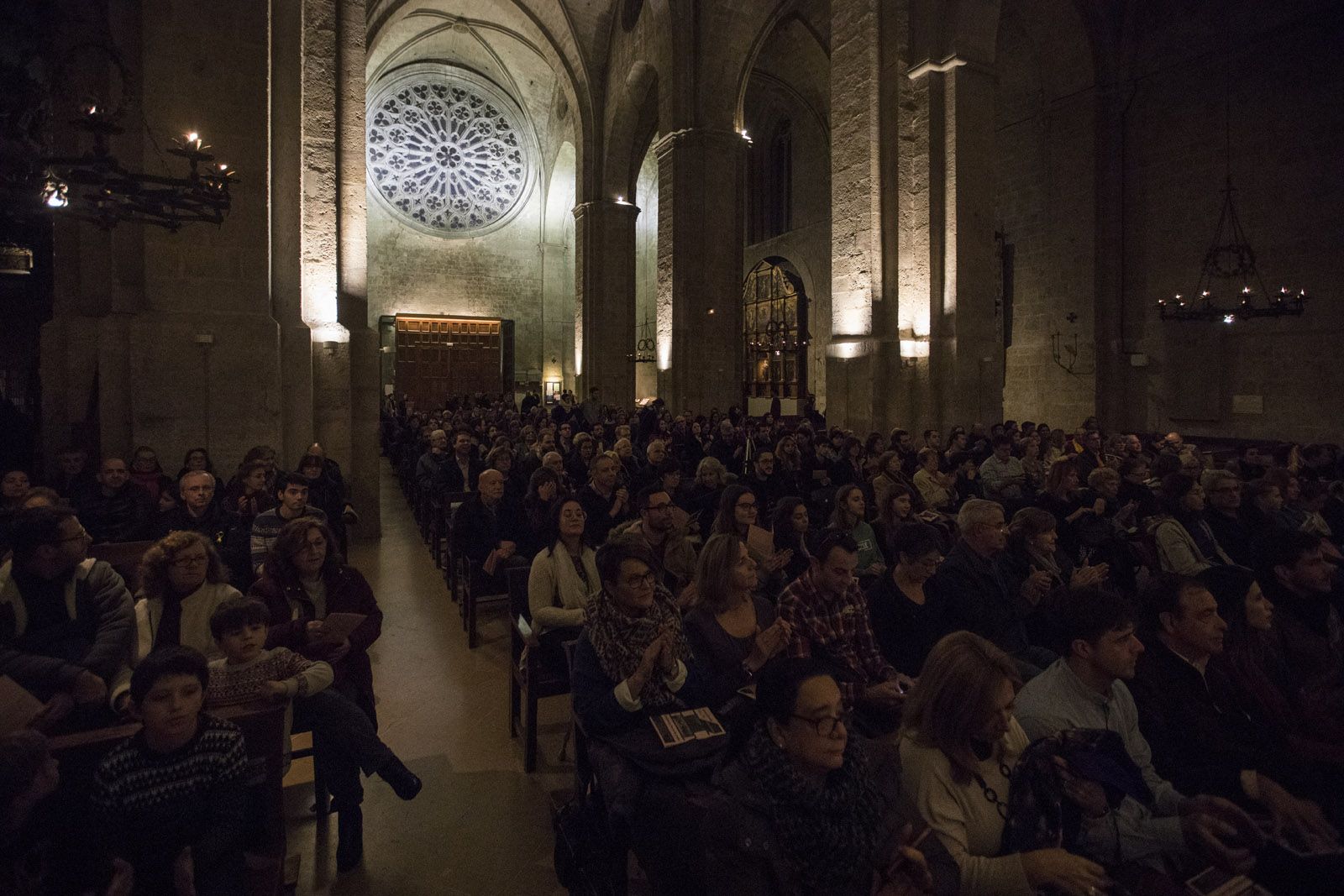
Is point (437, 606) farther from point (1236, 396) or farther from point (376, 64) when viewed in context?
point (376, 64)

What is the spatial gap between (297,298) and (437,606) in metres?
4.64

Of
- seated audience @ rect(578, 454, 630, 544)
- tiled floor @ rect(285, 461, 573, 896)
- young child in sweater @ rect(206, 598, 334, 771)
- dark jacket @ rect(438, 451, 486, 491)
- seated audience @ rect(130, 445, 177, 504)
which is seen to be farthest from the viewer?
dark jacket @ rect(438, 451, 486, 491)

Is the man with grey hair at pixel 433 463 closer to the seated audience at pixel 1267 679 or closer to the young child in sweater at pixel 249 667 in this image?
the young child in sweater at pixel 249 667

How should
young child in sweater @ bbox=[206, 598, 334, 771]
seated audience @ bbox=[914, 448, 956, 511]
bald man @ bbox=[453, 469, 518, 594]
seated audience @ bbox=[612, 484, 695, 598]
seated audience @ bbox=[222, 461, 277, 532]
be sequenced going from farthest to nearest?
seated audience @ bbox=[914, 448, 956, 511] → bald man @ bbox=[453, 469, 518, 594] → seated audience @ bbox=[222, 461, 277, 532] → seated audience @ bbox=[612, 484, 695, 598] → young child in sweater @ bbox=[206, 598, 334, 771]

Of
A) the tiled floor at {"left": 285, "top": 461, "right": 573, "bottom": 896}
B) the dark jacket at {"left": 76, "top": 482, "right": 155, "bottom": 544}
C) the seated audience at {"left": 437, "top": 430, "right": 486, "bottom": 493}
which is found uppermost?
the seated audience at {"left": 437, "top": 430, "right": 486, "bottom": 493}

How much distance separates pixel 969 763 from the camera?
6.61ft

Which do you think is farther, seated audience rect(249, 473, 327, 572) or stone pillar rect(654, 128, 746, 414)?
stone pillar rect(654, 128, 746, 414)

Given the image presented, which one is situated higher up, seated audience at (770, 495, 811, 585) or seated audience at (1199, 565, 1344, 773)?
seated audience at (770, 495, 811, 585)

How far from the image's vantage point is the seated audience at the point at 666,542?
4.36 metres

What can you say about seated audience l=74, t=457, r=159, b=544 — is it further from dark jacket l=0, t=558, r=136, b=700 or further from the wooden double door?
the wooden double door

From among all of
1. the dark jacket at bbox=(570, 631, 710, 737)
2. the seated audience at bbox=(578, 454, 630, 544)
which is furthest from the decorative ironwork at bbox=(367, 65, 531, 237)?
the dark jacket at bbox=(570, 631, 710, 737)

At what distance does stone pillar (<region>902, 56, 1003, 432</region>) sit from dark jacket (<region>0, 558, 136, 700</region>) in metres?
10.8

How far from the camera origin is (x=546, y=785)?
3.64 meters

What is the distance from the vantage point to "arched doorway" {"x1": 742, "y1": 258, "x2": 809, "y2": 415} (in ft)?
73.4
